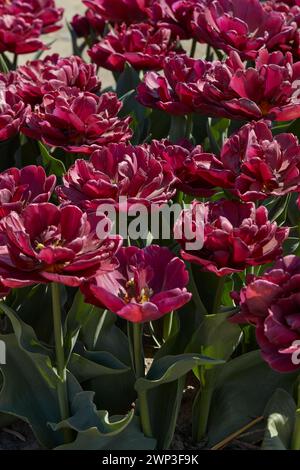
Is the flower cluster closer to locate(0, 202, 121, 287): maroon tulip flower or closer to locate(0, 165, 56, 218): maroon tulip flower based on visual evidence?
locate(0, 165, 56, 218): maroon tulip flower

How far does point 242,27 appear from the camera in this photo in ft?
5.89

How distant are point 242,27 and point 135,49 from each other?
297 millimetres

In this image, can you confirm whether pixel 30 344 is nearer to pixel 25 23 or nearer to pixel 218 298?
pixel 218 298

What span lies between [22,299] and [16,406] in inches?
7.9

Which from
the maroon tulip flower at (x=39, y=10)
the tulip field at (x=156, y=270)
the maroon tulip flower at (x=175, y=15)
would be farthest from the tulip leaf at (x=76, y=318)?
the maroon tulip flower at (x=39, y=10)

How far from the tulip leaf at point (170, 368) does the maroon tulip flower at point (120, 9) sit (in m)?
1.21

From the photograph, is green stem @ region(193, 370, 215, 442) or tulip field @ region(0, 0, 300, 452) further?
green stem @ region(193, 370, 215, 442)

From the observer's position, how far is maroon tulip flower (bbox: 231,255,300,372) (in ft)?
3.69

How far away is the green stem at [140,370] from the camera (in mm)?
1285

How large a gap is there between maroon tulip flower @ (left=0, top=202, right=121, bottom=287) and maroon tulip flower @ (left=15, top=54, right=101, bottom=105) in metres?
0.59

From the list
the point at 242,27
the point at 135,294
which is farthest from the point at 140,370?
the point at 242,27

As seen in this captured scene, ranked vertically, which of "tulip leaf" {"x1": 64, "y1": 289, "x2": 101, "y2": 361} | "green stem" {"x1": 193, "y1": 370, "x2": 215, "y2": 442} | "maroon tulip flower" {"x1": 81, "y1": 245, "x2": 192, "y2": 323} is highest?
"maroon tulip flower" {"x1": 81, "y1": 245, "x2": 192, "y2": 323}

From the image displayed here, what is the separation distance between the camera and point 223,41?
1.82m

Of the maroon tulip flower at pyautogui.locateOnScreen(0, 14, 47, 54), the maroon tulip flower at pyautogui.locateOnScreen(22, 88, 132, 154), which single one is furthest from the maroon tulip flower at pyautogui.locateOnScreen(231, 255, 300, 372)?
the maroon tulip flower at pyautogui.locateOnScreen(0, 14, 47, 54)
